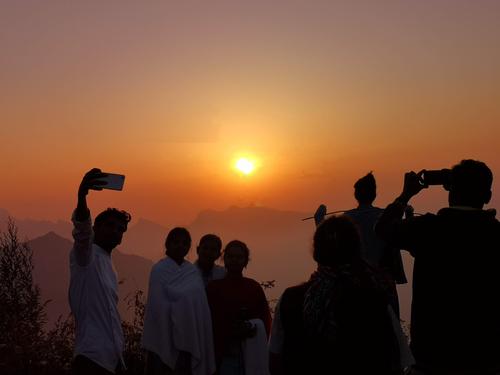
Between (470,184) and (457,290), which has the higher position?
(470,184)

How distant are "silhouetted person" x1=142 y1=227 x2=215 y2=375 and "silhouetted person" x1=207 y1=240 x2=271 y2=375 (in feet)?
0.37

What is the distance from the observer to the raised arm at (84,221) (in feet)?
15.4

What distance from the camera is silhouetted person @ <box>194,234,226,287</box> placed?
7.71 metres

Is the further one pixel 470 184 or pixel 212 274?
pixel 212 274

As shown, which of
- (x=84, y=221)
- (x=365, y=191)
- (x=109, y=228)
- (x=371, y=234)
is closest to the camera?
(x=84, y=221)

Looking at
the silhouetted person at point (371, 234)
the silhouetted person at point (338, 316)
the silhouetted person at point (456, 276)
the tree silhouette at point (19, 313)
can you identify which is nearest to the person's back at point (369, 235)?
the silhouetted person at point (371, 234)

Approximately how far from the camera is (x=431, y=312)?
3.85 m

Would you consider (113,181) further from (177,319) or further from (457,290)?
(177,319)


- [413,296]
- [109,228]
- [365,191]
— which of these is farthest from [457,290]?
[109,228]

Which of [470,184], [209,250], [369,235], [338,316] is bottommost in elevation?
[338,316]

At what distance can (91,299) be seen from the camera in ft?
16.9

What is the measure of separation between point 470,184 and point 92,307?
308 centimetres

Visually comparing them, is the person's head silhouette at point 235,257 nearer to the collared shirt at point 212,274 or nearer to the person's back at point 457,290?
the collared shirt at point 212,274

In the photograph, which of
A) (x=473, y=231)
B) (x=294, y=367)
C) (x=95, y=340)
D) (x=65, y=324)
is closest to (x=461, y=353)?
(x=473, y=231)
